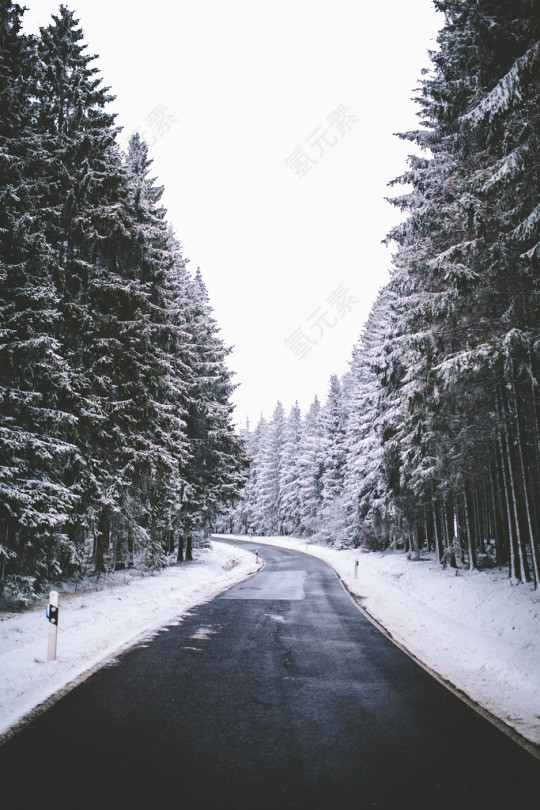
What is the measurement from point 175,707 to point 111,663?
216 cm

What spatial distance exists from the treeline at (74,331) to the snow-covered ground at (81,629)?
108 cm

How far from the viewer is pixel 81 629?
30.9ft

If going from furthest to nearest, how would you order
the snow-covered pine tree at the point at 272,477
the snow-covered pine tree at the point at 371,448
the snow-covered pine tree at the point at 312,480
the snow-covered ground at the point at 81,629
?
the snow-covered pine tree at the point at 272,477 < the snow-covered pine tree at the point at 312,480 < the snow-covered pine tree at the point at 371,448 < the snow-covered ground at the point at 81,629

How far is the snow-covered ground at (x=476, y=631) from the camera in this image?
21.0ft

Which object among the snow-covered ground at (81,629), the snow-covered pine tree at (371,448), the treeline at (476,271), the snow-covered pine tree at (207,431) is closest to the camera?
the snow-covered ground at (81,629)

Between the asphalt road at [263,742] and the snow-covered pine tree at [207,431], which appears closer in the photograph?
the asphalt road at [263,742]

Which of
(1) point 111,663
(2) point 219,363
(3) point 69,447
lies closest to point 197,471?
(2) point 219,363

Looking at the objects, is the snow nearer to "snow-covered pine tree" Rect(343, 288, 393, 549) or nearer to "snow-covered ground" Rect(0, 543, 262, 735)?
"snow-covered ground" Rect(0, 543, 262, 735)

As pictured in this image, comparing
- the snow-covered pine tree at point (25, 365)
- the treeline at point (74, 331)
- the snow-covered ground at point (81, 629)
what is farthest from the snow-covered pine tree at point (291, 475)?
the snow-covered pine tree at point (25, 365)

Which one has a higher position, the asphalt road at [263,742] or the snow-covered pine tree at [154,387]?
the snow-covered pine tree at [154,387]

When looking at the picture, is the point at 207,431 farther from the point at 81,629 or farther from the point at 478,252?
the point at 478,252

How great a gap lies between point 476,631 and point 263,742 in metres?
7.43

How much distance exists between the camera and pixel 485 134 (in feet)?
41.9

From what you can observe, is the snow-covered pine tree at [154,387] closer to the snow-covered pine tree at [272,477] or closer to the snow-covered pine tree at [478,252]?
the snow-covered pine tree at [478,252]
